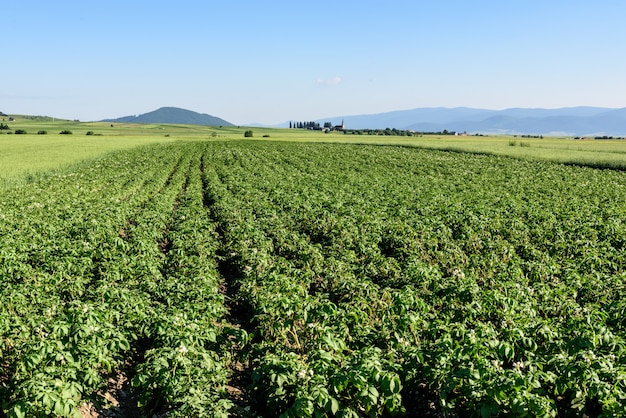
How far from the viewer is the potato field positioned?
21.5ft

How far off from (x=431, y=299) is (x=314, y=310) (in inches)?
124

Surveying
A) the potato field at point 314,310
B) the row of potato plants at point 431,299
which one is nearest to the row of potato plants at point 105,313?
the potato field at point 314,310

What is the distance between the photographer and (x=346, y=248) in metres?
15.8

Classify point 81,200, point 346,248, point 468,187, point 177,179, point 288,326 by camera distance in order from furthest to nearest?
point 177,179
point 468,187
point 81,200
point 346,248
point 288,326

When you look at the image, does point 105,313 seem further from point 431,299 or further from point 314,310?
point 431,299

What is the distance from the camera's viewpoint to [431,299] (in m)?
10.6

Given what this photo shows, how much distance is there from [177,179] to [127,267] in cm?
2583

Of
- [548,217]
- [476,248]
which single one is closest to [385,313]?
[476,248]

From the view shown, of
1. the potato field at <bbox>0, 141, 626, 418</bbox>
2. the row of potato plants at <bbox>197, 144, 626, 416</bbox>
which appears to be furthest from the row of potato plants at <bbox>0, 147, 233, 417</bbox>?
the row of potato plants at <bbox>197, 144, 626, 416</bbox>

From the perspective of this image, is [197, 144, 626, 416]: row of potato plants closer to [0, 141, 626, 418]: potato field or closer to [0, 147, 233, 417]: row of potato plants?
[0, 141, 626, 418]: potato field

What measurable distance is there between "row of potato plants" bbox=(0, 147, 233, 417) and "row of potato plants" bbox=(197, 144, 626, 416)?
1.13 m

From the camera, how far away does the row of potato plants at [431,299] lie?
6.51m

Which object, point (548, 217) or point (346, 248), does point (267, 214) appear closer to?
point (346, 248)

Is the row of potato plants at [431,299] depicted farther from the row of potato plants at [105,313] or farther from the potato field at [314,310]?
the row of potato plants at [105,313]
